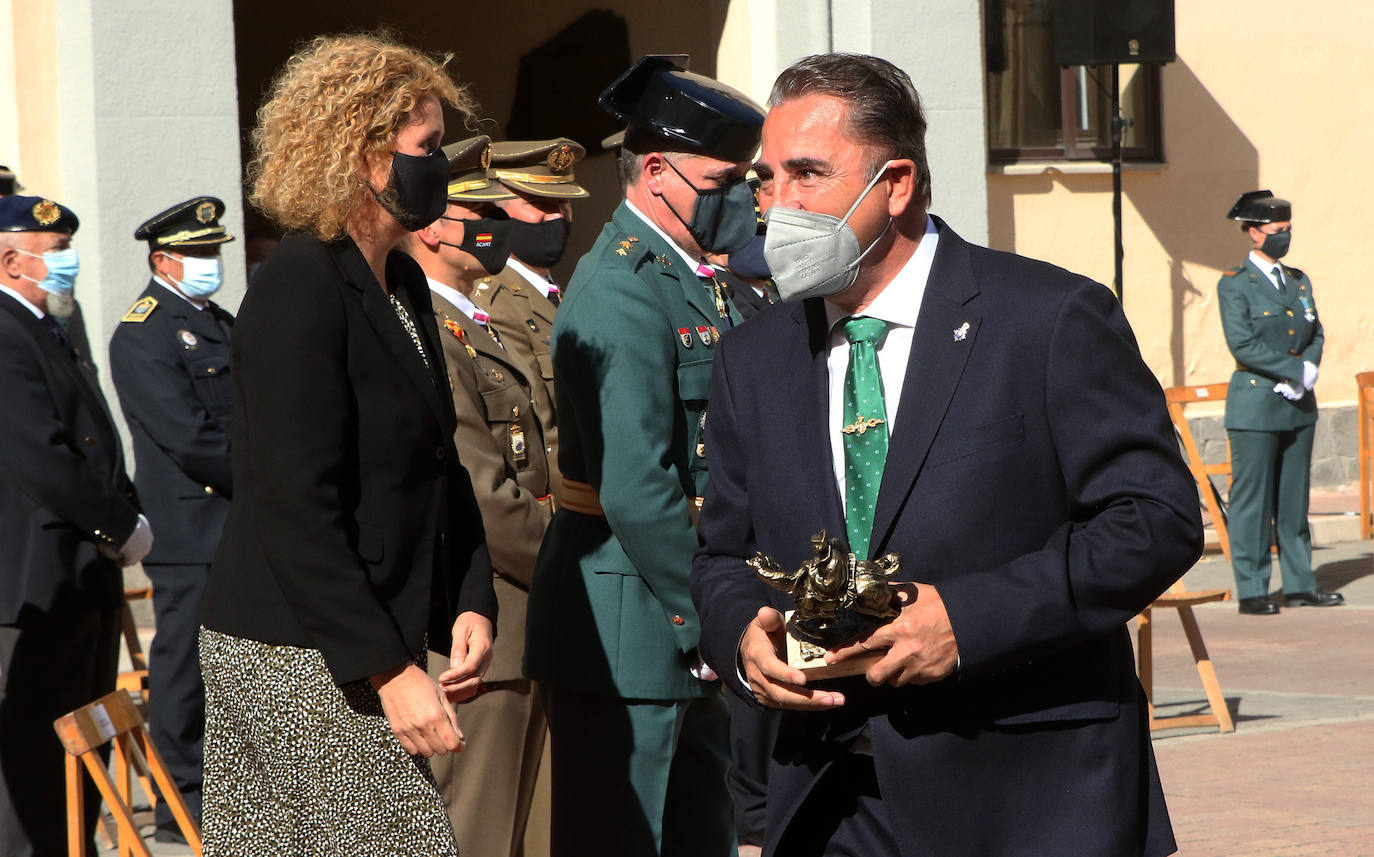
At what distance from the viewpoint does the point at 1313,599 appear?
1102 centimetres

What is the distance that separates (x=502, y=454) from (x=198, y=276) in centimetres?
321

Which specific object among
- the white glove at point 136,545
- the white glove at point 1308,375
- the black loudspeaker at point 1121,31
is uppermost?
the black loudspeaker at point 1121,31

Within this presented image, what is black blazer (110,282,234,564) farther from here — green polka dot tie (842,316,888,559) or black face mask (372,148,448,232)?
green polka dot tie (842,316,888,559)

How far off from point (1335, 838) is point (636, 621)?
113 inches

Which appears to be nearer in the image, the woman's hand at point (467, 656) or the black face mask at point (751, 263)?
the woman's hand at point (467, 656)

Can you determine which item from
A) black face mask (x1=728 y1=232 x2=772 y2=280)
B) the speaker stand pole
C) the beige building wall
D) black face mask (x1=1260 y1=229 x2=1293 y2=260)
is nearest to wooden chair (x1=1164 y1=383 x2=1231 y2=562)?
black face mask (x1=1260 y1=229 x2=1293 y2=260)

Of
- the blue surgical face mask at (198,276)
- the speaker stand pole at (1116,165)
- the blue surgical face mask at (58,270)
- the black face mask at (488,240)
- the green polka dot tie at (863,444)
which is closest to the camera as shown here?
the green polka dot tie at (863,444)

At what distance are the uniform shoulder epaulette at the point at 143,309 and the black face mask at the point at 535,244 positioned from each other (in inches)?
88.3

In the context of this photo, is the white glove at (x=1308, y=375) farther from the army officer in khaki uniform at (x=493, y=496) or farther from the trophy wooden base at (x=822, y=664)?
the trophy wooden base at (x=822, y=664)

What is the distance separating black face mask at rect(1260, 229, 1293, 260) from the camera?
1146 centimetres

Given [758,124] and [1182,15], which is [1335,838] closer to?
[758,124]

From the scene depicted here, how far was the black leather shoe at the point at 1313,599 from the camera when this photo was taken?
10984 millimetres

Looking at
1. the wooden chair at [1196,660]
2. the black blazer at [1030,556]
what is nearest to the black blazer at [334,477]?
the black blazer at [1030,556]

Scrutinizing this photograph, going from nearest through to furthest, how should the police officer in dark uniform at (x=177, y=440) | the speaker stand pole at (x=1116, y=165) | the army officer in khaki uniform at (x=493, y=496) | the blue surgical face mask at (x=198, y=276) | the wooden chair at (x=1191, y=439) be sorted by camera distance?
the army officer in khaki uniform at (x=493, y=496) → the police officer in dark uniform at (x=177, y=440) → the blue surgical face mask at (x=198, y=276) → the wooden chair at (x=1191, y=439) → the speaker stand pole at (x=1116, y=165)
